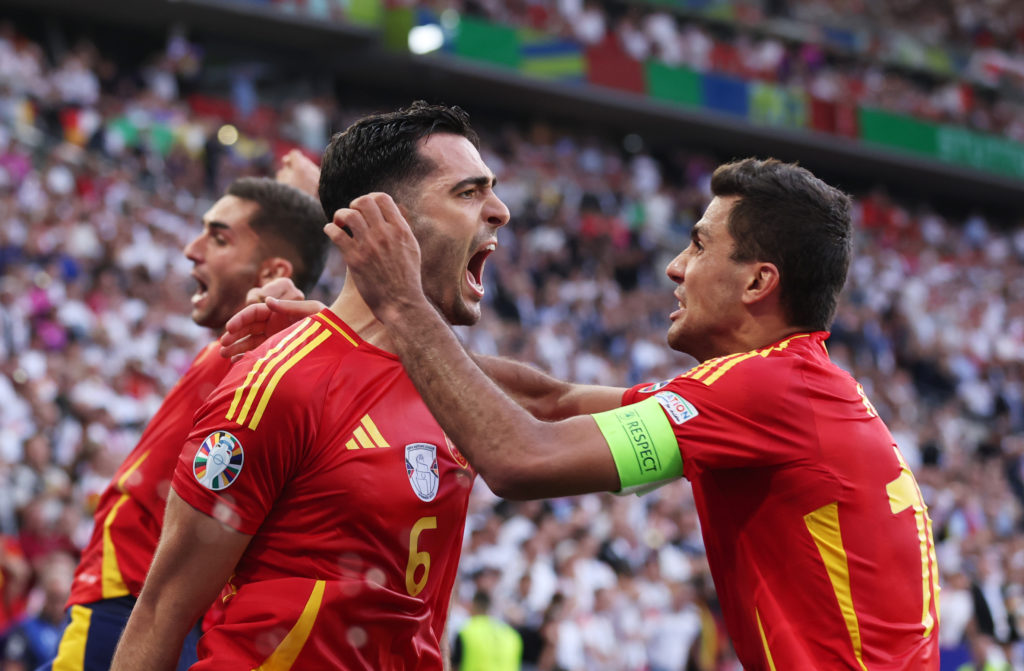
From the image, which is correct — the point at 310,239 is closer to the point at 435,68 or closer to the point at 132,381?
the point at 132,381

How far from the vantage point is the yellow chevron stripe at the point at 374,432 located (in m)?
2.73

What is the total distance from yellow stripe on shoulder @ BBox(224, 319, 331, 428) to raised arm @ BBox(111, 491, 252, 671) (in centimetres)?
25

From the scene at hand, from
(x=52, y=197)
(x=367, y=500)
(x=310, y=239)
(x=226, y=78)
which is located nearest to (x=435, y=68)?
(x=226, y=78)

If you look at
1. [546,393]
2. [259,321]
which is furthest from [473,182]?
[546,393]

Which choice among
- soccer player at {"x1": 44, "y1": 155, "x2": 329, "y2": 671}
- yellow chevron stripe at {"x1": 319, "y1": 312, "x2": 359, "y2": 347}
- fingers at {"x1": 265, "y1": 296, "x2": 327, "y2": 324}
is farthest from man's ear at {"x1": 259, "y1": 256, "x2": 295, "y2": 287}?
yellow chevron stripe at {"x1": 319, "y1": 312, "x2": 359, "y2": 347}

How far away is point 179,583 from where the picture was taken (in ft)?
8.67

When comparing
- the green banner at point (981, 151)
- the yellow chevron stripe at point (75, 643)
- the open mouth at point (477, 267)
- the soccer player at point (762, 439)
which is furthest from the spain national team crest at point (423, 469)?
the green banner at point (981, 151)

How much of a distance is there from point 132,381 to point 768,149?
20857 mm

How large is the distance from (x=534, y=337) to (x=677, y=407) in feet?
46.0

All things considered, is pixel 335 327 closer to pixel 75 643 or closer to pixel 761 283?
pixel 761 283

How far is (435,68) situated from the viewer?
23.5m

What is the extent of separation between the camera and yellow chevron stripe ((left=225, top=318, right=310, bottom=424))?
104 inches

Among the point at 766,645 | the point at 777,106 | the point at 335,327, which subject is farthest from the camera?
the point at 777,106

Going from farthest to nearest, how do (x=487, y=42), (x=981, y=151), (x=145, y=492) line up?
1. (x=981, y=151)
2. (x=487, y=42)
3. (x=145, y=492)
